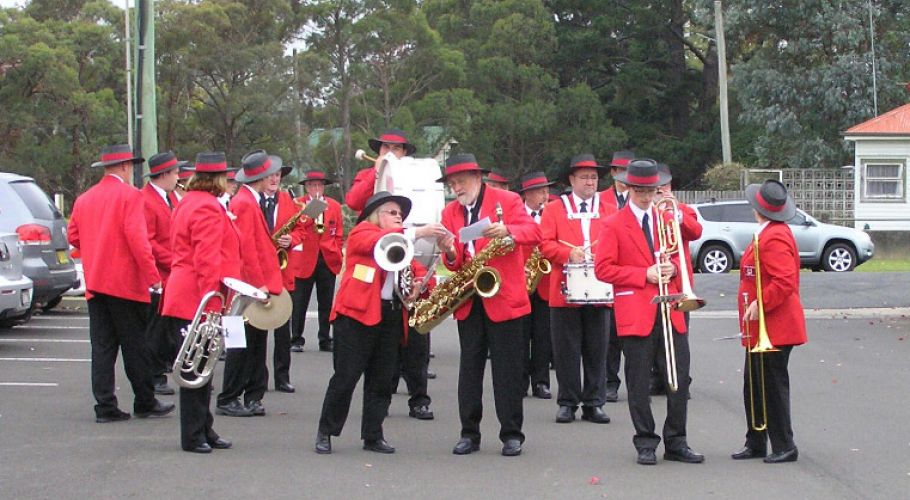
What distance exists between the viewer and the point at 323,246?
A: 1394cm

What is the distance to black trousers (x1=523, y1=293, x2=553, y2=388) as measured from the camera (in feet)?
38.7

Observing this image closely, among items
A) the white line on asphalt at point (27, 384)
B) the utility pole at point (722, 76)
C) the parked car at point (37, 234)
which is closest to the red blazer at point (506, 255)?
the white line on asphalt at point (27, 384)

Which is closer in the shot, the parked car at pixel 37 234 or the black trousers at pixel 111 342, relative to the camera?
the black trousers at pixel 111 342

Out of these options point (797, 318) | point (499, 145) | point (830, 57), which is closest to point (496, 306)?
point (797, 318)

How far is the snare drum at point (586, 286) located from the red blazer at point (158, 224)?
3.58 m

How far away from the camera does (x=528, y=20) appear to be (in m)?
50.1

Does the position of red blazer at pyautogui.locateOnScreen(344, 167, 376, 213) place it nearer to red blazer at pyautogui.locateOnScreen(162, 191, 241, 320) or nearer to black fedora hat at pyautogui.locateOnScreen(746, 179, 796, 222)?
red blazer at pyautogui.locateOnScreen(162, 191, 241, 320)

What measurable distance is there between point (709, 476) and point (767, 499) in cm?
69

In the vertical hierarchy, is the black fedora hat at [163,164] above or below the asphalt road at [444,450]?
above

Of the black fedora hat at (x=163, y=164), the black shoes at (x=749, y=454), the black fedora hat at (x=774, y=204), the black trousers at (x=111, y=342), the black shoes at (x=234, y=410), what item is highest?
the black fedora hat at (x=163, y=164)

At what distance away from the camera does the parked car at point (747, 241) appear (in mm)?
27516

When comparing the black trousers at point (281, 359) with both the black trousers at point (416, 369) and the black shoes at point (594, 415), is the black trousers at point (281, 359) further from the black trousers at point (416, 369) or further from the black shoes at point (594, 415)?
the black shoes at point (594, 415)

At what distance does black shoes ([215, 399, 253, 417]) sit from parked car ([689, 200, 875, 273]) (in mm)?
18210

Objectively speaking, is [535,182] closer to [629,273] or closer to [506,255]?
[506,255]
